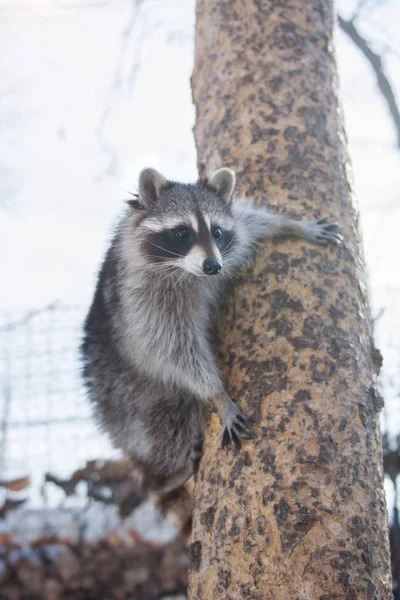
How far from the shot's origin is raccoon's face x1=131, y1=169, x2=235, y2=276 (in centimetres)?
254

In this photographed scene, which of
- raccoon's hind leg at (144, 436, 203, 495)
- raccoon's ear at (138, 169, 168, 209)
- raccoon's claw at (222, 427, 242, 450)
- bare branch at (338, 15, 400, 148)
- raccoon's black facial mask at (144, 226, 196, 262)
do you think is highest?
bare branch at (338, 15, 400, 148)

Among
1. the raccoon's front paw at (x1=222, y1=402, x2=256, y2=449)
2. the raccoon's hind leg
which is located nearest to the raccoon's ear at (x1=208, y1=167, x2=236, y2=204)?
the raccoon's front paw at (x1=222, y1=402, x2=256, y2=449)

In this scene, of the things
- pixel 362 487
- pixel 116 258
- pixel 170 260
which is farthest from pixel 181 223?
pixel 362 487

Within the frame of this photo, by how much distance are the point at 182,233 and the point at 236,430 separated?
1.00 m

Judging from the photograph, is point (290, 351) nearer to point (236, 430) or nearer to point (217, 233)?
point (236, 430)

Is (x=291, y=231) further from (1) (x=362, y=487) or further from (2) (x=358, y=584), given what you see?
(2) (x=358, y=584)

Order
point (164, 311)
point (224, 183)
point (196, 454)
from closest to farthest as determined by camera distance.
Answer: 1. point (196, 454)
2. point (224, 183)
3. point (164, 311)

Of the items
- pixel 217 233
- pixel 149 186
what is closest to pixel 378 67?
pixel 149 186

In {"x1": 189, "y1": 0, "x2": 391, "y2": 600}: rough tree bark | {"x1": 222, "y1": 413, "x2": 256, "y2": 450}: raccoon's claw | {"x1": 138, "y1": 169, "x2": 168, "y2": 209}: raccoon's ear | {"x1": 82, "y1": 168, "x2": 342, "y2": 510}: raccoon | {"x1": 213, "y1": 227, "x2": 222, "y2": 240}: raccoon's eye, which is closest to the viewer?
{"x1": 189, "y1": 0, "x2": 391, "y2": 600}: rough tree bark

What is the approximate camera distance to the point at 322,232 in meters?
2.27

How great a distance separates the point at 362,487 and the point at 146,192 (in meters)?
1.68

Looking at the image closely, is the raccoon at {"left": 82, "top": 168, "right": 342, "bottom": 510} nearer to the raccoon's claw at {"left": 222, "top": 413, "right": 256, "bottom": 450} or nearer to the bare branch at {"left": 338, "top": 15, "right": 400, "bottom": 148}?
the raccoon's claw at {"left": 222, "top": 413, "right": 256, "bottom": 450}

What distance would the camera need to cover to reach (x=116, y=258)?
2.84 meters

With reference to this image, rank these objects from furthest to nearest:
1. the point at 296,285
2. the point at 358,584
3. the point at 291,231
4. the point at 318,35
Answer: the point at 318,35, the point at 291,231, the point at 296,285, the point at 358,584
